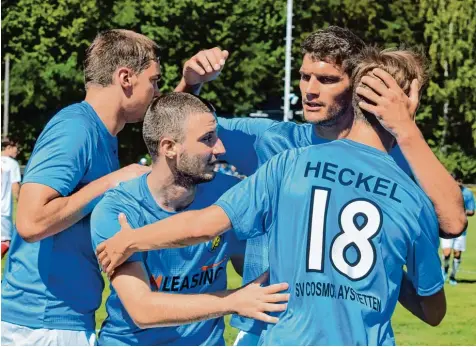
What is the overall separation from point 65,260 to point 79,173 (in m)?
0.54

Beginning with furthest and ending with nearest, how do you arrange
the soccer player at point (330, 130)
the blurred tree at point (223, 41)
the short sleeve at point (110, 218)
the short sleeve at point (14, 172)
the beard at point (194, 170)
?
the blurred tree at point (223, 41)
the short sleeve at point (14, 172)
the beard at point (194, 170)
the short sleeve at point (110, 218)
the soccer player at point (330, 130)

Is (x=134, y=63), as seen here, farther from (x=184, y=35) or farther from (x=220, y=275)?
(x=184, y=35)

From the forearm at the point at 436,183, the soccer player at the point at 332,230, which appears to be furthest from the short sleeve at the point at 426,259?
the forearm at the point at 436,183

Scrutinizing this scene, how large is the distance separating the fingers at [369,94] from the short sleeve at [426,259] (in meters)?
0.47

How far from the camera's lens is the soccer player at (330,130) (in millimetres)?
4234

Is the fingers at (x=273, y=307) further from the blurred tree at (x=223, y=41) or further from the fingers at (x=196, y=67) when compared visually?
the blurred tree at (x=223, y=41)

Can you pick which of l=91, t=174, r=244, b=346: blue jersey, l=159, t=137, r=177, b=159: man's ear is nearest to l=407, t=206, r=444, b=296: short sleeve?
l=91, t=174, r=244, b=346: blue jersey

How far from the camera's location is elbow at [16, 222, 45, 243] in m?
5.36

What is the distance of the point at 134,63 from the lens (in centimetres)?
580

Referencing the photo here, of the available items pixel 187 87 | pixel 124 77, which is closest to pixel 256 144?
pixel 187 87

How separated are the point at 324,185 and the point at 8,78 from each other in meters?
54.7

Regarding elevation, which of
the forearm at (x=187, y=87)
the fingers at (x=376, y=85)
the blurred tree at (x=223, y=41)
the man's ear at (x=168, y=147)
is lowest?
the blurred tree at (x=223, y=41)

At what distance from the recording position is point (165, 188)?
16.2 ft

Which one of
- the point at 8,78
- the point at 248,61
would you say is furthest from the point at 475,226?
the point at 8,78
